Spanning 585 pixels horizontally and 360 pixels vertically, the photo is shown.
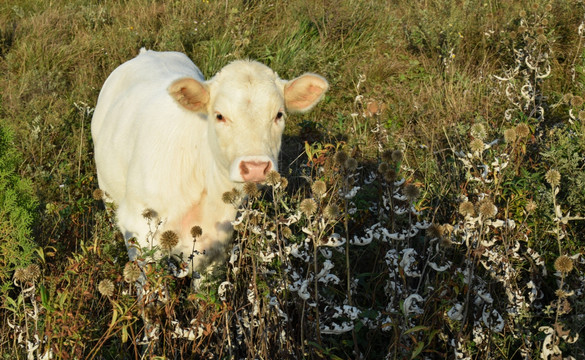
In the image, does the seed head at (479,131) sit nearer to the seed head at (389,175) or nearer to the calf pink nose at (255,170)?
the seed head at (389,175)

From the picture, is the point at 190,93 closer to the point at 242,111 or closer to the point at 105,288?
the point at 242,111

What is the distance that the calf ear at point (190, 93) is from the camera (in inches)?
145

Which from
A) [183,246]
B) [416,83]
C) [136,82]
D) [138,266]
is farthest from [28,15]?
[138,266]

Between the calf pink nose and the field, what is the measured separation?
12cm

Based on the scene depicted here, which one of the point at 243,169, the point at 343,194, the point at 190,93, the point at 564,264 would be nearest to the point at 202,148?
the point at 190,93

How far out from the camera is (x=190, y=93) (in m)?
3.75

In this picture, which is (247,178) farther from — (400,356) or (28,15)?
(28,15)

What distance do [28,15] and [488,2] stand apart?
6149 millimetres

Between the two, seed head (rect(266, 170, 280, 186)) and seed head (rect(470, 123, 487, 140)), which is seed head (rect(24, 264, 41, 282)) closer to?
seed head (rect(266, 170, 280, 186))

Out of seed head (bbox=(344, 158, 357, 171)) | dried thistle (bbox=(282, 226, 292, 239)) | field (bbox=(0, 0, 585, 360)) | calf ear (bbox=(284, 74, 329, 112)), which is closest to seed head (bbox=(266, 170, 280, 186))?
field (bbox=(0, 0, 585, 360))

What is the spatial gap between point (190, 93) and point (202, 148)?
0.39m

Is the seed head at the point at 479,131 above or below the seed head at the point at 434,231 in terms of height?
above

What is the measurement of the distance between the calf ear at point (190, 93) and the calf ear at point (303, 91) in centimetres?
54

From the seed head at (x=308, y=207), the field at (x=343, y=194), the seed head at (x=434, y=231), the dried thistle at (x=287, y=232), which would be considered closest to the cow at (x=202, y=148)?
the field at (x=343, y=194)
